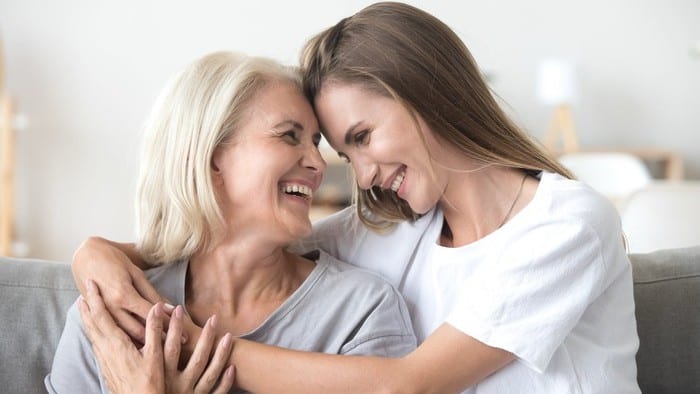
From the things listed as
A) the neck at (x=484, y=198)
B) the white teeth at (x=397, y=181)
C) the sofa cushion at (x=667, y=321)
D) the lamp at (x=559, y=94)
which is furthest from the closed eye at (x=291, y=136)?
the lamp at (x=559, y=94)

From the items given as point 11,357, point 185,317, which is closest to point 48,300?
point 11,357

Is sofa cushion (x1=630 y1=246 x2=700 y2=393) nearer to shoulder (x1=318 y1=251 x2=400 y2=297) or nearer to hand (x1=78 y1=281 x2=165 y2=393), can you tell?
shoulder (x1=318 y1=251 x2=400 y2=297)

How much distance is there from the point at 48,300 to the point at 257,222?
505mm

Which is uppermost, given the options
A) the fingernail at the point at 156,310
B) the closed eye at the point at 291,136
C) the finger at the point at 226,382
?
the closed eye at the point at 291,136

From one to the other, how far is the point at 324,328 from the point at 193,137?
45 cm

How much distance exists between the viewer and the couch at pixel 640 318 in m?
1.66

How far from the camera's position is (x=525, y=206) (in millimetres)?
1526

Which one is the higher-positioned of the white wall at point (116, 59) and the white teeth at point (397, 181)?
the white teeth at point (397, 181)

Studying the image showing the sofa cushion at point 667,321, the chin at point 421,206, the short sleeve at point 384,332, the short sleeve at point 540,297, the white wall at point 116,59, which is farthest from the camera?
the white wall at point 116,59

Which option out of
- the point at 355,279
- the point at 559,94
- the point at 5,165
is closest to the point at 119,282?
the point at 355,279

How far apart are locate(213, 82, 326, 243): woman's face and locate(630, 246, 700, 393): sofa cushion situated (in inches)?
30.1

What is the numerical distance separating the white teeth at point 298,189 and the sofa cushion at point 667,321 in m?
0.74

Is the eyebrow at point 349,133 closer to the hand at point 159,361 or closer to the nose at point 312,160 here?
the nose at point 312,160

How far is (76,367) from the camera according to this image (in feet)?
Answer: 5.01
